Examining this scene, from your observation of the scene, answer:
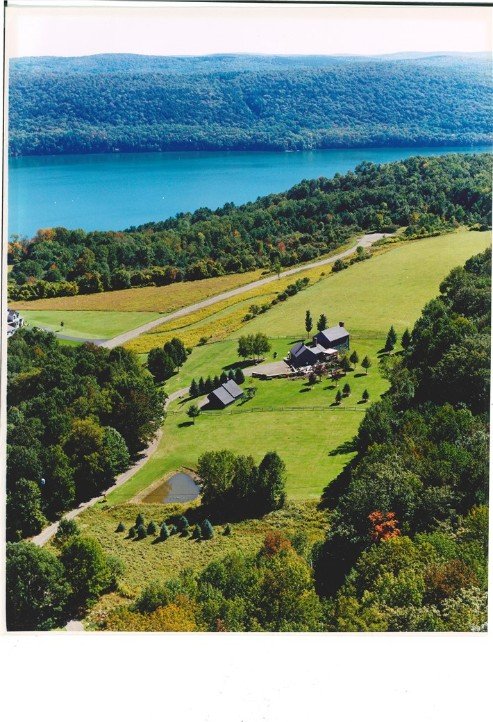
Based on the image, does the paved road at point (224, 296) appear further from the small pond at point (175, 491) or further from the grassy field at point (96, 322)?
the small pond at point (175, 491)

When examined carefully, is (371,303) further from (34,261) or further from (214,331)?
(34,261)

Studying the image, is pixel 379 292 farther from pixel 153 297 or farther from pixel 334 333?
pixel 153 297

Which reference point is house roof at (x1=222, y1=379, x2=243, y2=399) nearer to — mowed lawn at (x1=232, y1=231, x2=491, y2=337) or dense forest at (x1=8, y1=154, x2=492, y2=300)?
mowed lawn at (x1=232, y1=231, x2=491, y2=337)

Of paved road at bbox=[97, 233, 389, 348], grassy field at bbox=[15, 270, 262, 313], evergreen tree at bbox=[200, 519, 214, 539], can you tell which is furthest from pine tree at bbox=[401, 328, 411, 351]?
evergreen tree at bbox=[200, 519, 214, 539]

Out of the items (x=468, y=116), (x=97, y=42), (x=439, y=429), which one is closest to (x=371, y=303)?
(x=439, y=429)

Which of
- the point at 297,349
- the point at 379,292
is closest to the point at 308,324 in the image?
the point at 297,349
